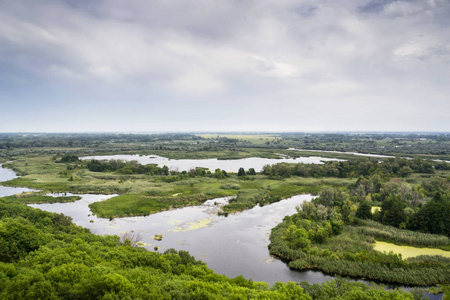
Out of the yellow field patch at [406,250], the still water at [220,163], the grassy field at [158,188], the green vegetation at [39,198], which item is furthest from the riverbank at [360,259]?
the still water at [220,163]

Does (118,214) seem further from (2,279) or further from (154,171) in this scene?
(154,171)

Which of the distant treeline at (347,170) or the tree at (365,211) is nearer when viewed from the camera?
the tree at (365,211)

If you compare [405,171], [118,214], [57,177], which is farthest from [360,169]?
[57,177]

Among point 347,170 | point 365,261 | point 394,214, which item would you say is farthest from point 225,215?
point 347,170

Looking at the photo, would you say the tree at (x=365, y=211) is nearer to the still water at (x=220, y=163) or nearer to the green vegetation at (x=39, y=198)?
the still water at (x=220, y=163)

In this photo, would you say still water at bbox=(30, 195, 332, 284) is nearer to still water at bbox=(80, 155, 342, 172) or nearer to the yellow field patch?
the yellow field patch
